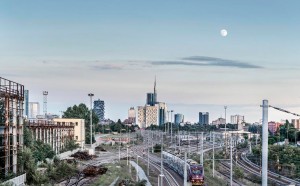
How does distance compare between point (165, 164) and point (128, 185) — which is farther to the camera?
point (165, 164)

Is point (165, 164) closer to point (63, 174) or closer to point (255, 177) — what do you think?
point (255, 177)

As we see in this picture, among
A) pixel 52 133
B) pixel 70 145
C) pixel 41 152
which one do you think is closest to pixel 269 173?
pixel 52 133

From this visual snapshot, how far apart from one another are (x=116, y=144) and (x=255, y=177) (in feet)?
320

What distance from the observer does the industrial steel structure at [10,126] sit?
160ft

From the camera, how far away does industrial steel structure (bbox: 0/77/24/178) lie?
48906 millimetres

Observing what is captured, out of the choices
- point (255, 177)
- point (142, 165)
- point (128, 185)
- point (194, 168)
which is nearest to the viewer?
point (128, 185)

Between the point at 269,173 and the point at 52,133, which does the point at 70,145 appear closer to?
the point at 52,133

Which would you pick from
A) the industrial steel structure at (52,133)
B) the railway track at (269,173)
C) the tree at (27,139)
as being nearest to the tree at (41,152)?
the industrial steel structure at (52,133)

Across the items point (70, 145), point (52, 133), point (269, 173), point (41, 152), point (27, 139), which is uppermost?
point (27, 139)

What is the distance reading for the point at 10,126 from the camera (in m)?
51.4

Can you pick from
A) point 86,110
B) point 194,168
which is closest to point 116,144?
point 86,110

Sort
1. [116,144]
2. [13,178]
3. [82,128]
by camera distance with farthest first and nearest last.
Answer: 1. [116,144]
2. [82,128]
3. [13,178]

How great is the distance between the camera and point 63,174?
52.7 metres

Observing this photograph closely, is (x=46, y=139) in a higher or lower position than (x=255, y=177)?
higher
